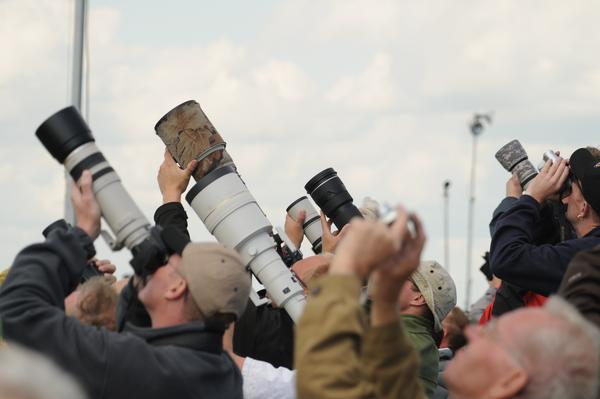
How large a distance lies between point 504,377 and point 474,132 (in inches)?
1312

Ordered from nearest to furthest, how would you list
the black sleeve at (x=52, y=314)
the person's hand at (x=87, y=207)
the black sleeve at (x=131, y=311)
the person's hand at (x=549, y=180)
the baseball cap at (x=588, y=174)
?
the black sleeve at (x=52, y=314)
the person's hand at (x=87, y=207)
the black sleeve at (x=131, y=311)
the baseball cap at (x=588, y=174)
the person's hand at (x=549, y=180)

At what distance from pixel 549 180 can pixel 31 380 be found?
14.6 ft

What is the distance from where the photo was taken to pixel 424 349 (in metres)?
6.61

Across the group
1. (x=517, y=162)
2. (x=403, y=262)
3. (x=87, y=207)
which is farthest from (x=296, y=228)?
(x=403, y=262)

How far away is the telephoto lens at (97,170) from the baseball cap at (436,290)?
2319mm

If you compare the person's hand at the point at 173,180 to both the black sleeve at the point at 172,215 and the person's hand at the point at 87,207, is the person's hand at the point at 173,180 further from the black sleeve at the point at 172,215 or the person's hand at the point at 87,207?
the person's hand at the point at 87,207

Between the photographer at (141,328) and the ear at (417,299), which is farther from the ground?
the photographer at (141,328)

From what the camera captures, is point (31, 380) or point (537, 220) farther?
point (537, 220)

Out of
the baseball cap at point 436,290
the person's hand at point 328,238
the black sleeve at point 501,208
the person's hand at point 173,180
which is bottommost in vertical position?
the baseball cap at point 436,290

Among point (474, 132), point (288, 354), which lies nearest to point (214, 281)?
point (288, 354)

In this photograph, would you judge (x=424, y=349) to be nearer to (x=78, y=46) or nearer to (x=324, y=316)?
(x=324, y=316)

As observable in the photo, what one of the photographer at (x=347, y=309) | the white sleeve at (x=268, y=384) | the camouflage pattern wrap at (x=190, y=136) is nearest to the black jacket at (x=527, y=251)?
the white sleeve at (x=268, y=384)

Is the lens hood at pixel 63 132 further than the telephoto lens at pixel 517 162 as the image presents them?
No

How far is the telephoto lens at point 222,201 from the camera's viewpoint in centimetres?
656
